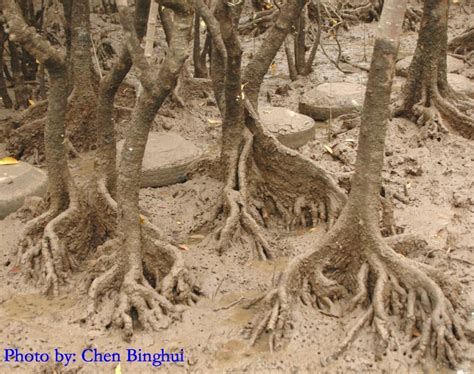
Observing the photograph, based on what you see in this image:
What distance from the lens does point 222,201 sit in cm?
585

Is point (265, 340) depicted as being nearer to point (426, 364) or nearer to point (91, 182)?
point (426, 364)

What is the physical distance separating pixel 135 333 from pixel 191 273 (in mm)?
881

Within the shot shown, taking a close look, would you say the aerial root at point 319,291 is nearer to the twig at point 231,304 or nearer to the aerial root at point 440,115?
the twig at point 231,304

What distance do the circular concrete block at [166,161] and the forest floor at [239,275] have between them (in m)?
0.13

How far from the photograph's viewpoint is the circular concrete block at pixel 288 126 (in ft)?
23.9

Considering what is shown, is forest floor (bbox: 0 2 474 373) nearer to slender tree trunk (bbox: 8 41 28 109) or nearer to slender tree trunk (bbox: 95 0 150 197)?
slender tree trunk (bbox: 95 0 150 197)

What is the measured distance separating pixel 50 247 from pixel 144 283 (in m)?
1.02

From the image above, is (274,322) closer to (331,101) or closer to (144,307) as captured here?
(144,307)

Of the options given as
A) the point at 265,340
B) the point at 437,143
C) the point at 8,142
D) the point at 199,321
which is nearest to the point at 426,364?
the point at 265,340

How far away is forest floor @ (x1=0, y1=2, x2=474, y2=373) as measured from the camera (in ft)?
13.2

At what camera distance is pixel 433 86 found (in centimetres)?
764

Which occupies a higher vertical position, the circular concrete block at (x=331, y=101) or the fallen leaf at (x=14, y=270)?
the circular concrete block at (x=331, y=101)

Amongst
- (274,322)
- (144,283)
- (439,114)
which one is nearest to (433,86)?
(439,114)

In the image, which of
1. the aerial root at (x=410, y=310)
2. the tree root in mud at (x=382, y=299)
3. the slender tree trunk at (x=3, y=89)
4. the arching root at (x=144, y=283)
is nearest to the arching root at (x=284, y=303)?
the tree root in mud at (x=382, y=299)
